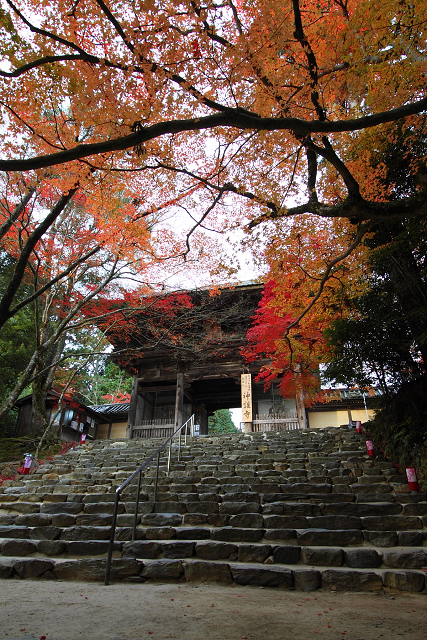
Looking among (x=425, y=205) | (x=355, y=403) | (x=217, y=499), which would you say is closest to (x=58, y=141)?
(x=425, y=205)

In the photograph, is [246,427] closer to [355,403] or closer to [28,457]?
[355,403]

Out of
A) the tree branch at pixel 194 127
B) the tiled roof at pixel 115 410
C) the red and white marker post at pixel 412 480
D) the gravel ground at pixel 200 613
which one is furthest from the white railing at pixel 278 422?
the tree branch at pixel 194 127

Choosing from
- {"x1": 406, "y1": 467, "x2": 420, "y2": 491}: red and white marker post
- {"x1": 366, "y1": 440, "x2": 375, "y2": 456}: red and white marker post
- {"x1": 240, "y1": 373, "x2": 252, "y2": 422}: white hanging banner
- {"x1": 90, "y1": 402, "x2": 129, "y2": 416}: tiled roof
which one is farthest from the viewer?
{"x1": 90, "y1": 402, "x2": 129, "y2": 416}: tiled roof

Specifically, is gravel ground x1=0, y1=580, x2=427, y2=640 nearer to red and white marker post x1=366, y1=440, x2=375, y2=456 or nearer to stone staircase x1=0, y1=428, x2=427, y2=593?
stone staircase x1=0, y1=428, x2=427, y2=593

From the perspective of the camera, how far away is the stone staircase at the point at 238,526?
3775 millimetres

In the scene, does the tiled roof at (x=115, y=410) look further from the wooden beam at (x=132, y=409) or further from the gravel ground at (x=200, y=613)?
the gravel ground at (x=200, y=613)

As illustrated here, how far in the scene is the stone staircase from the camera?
12.4 ft

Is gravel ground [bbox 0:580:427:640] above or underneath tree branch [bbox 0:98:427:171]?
underneath

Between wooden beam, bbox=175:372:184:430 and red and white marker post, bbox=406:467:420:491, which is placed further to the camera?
wooden beam, bbox=175:372:184:430

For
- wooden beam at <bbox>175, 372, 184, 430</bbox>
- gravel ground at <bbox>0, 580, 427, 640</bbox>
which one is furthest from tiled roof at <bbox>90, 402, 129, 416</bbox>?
gravel ground at <bbox>0, 580, 427, 640</bbox>

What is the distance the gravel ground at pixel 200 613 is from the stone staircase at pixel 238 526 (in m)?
0.21

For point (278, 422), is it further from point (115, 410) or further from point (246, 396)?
point (115, 410)

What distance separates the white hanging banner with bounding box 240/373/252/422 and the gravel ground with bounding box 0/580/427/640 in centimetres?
1078

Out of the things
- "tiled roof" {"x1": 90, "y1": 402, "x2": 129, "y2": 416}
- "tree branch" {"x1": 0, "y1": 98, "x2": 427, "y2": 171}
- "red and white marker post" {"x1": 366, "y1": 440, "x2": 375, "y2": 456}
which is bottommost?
"red and white marker post" {"x1": 366, "y1": 440, "x2": 375, "y2": 456}
